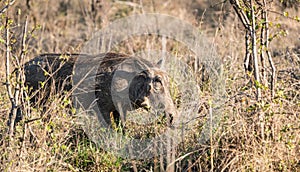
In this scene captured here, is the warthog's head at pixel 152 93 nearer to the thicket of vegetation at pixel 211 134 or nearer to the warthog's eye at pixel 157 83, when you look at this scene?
the warthog's eye at pixel 157 83

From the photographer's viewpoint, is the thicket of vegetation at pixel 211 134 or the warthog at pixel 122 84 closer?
the thicket of vegetation at pixel 211 134

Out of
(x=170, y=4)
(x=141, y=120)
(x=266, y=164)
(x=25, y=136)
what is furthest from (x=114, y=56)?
(x=170, y=4)

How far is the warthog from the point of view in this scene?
5609mm

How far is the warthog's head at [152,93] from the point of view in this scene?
559 centimetres

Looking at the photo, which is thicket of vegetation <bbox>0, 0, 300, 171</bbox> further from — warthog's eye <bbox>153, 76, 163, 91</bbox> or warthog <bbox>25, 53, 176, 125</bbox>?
warthog's eye <bbox>153, 76, 163, 91</bbox>

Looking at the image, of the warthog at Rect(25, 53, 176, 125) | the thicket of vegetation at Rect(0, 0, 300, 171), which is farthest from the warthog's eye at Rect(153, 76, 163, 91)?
the thicket of vegetation at Rect(0, 0, 300, 171)

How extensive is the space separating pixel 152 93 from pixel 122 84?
358 millimetres

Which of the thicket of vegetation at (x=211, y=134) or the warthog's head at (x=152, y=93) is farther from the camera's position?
the warthog's head at (x=152, y=93)

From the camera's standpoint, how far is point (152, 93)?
5578mm

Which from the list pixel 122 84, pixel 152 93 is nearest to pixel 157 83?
pixel 152 93

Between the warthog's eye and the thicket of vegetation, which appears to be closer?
the thicket of vegetation

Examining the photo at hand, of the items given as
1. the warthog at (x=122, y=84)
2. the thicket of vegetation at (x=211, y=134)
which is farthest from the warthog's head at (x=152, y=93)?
the thicket of vegetation at (x=211, y=134)

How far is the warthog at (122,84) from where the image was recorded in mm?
5609

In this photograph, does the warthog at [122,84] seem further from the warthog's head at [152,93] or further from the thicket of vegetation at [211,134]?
the thicket of vegetation at [211,134]
